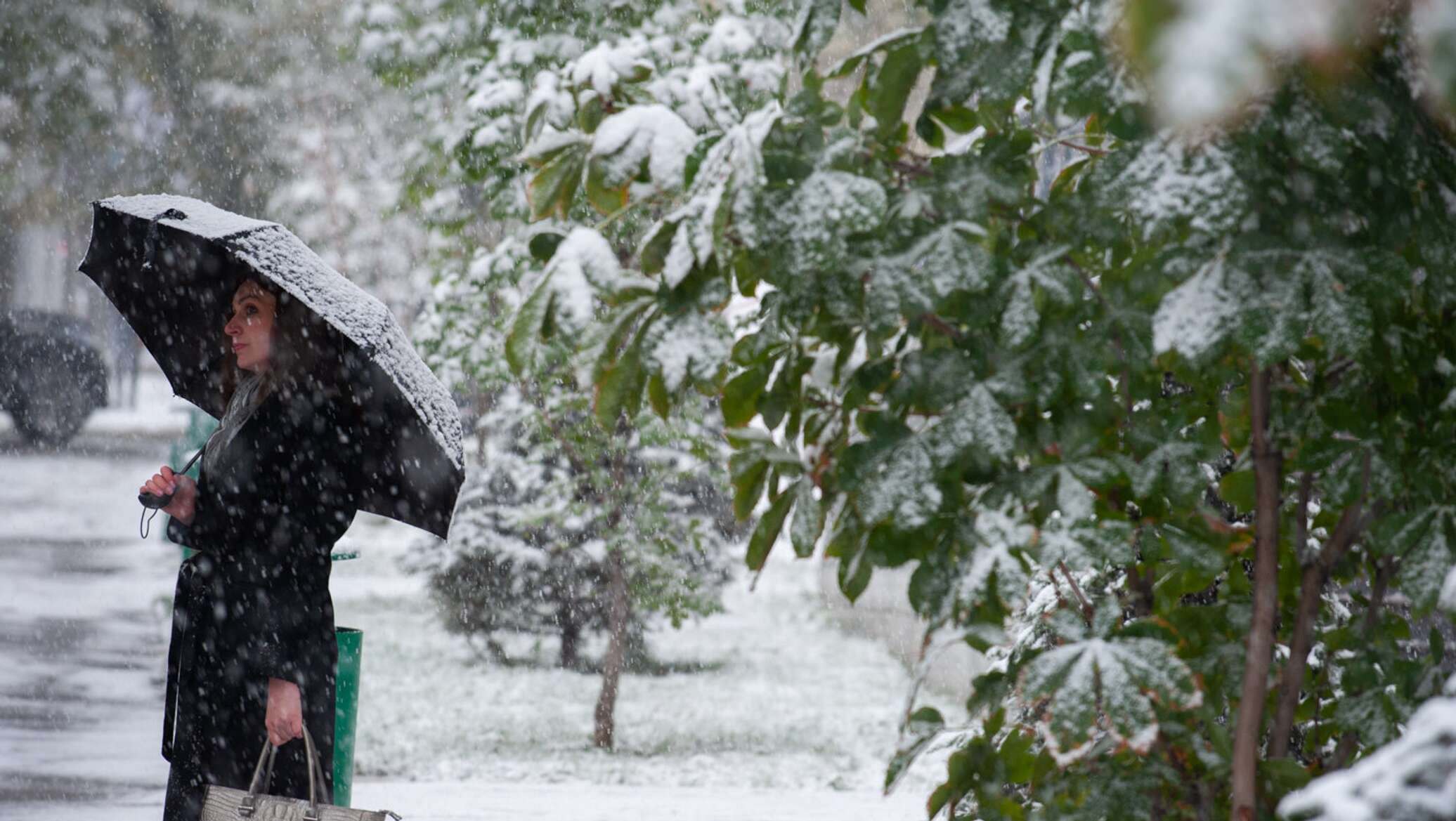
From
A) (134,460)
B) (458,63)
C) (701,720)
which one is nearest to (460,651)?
(701,720)

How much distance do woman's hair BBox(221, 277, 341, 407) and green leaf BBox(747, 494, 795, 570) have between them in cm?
153

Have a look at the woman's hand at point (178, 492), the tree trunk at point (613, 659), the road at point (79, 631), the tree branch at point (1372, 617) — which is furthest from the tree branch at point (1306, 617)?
the tree trunk at point (613, 659)

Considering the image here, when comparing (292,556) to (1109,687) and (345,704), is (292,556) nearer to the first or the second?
(345,704)

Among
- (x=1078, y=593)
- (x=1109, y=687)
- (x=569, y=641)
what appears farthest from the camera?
(x=569, y=641)

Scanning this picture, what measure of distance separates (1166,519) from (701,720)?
22.6ft

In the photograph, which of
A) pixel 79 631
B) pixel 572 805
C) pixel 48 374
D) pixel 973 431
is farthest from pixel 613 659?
pixel 48 374

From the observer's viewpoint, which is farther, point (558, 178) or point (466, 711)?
point (466, 711)

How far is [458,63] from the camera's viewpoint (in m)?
6.71

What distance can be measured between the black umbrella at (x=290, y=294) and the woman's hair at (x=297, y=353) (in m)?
0.02

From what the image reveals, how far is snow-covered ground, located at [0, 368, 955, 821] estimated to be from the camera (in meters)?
5.84

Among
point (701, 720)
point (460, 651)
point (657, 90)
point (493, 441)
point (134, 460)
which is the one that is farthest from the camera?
point (134, 460)

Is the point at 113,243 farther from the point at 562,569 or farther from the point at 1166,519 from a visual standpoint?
the point at 562,569

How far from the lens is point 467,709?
Result: 8695 mm

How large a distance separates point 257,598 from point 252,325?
0.61 m
